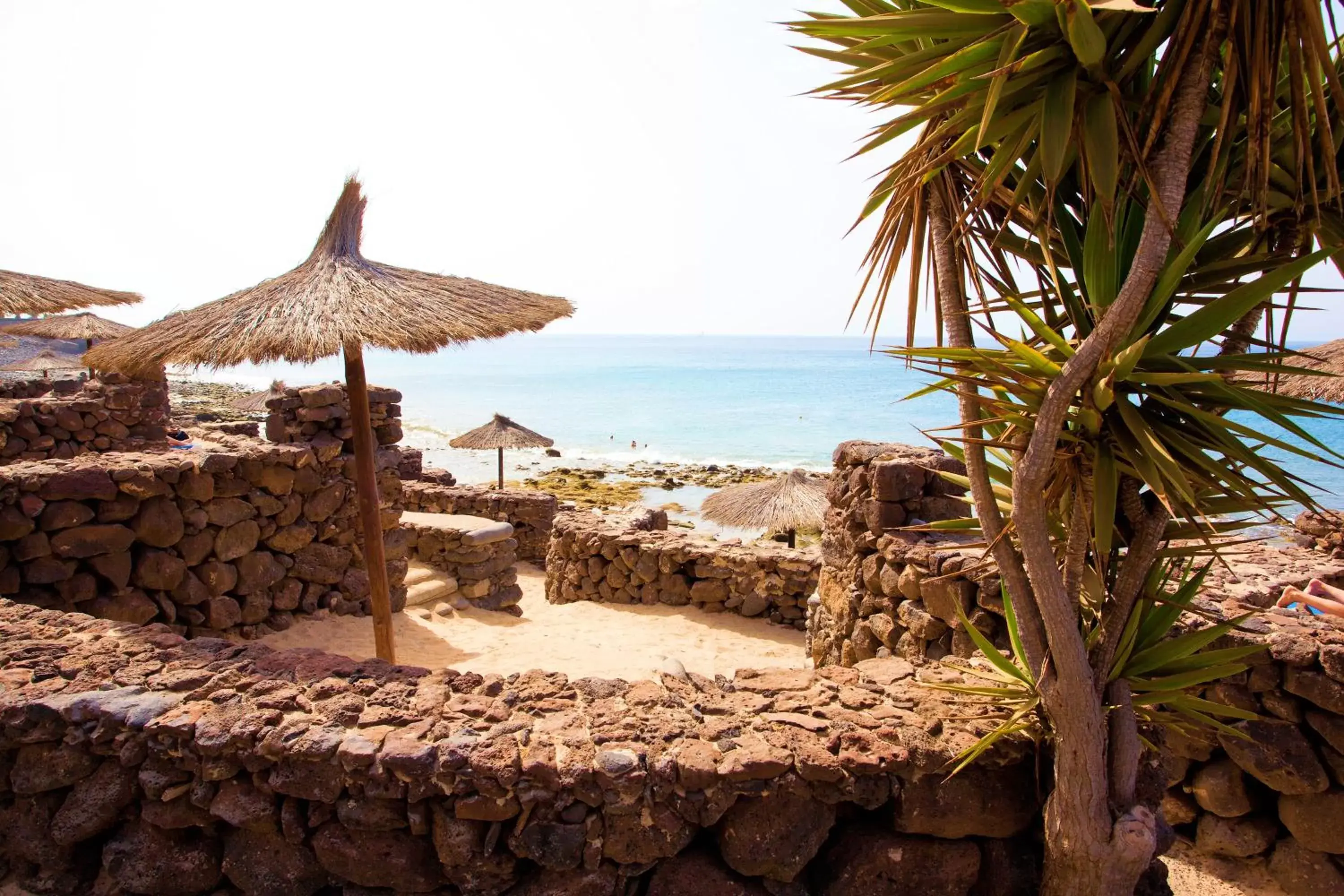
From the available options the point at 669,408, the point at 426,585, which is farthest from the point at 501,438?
the point at 669,408

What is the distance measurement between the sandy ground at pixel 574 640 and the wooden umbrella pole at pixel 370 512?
96 cm

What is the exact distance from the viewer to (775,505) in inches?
448

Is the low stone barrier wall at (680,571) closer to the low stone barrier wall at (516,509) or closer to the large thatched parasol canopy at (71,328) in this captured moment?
the low stone barrier wall at (516,509)

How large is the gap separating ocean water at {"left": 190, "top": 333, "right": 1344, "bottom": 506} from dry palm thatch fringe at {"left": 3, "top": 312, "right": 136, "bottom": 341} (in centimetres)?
363

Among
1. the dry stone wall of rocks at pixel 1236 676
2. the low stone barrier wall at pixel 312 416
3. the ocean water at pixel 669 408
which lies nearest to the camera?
the dry stone wall of rocks at pixel 1236 676

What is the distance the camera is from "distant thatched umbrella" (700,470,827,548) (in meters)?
11.1

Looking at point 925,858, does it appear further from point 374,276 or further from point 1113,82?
point 374,276

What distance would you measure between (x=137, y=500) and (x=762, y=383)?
254 ft

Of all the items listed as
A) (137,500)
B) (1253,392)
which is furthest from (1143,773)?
(137,500)

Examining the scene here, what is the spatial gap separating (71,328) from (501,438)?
32.1 feet

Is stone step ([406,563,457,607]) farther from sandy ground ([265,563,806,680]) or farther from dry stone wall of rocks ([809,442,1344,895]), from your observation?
dry stone wall of rocks ([809,442,1344,895])

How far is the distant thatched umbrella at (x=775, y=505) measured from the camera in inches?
437

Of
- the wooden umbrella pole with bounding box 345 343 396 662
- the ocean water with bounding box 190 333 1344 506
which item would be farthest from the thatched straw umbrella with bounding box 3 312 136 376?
the wooden umbrella pole with bounding box 345 343 396 662

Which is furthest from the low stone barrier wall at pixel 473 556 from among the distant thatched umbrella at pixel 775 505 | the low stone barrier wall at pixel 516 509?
the distant thatched umbrella at pixel 775 505
